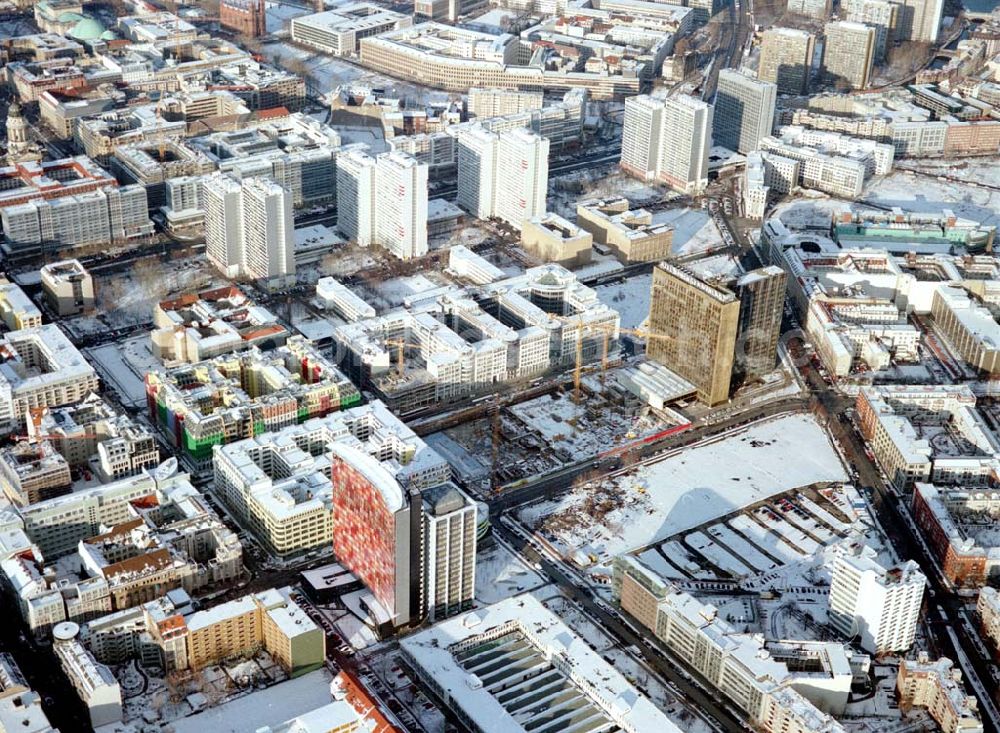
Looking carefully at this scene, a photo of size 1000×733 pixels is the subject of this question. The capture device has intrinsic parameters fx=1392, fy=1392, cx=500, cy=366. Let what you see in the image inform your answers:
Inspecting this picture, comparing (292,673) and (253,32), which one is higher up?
(253,32)

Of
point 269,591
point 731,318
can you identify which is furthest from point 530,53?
point 269,591

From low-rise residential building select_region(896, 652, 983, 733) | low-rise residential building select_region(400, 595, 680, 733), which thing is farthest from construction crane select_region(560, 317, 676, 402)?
low-rise residential building select_region(896, 652, 983, 733)

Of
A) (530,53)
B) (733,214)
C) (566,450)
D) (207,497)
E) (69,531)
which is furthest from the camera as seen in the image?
(530,53)

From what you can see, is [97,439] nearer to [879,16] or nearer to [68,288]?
[68,288]

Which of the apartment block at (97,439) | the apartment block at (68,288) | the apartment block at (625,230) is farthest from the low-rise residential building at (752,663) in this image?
the apartment block at (68,288)

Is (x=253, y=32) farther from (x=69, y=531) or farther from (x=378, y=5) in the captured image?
(x=69, y=531)

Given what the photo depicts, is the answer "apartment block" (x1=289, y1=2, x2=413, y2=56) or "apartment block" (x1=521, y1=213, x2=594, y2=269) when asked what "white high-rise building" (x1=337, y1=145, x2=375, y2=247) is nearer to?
"apartment block" (x1=521, y1=213, x2=594, y2=269)

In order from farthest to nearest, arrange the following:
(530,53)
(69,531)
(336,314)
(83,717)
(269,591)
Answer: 1. (530,53)
2. (336,314)
3. (69,531)
4. (269,591)
5. (83,717)
